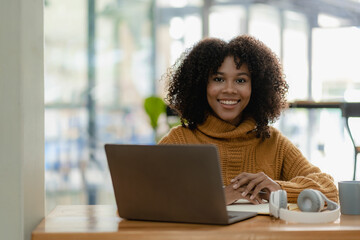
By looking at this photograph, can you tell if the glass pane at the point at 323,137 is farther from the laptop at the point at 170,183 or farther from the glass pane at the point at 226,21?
the laptop at the point at 170,183

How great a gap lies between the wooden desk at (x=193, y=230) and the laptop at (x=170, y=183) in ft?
0.08

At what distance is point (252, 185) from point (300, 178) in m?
0.27

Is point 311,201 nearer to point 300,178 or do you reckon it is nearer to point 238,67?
point 300,178

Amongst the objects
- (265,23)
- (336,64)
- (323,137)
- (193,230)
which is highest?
(265,23)

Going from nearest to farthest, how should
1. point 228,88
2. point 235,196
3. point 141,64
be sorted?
point 235,196, point 228,88, point 141,64

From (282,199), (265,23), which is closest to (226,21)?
(265,23)

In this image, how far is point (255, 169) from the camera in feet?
7.06

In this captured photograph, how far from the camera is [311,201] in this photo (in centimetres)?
137

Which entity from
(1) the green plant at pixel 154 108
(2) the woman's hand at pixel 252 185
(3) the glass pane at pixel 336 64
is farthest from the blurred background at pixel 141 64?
(2) the woman's hand at pixel 252 185

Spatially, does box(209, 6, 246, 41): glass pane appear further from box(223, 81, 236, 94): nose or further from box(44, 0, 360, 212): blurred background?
box(223, 81, 236, 94): nose

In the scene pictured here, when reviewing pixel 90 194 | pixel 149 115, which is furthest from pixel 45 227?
pixel 90 194

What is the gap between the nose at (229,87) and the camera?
82.6 inches

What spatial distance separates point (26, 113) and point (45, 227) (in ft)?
0.91

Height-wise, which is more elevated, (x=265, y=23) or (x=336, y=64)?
(x=265, y=23)
